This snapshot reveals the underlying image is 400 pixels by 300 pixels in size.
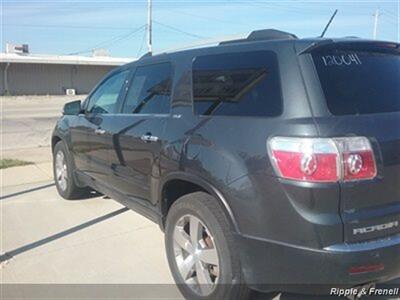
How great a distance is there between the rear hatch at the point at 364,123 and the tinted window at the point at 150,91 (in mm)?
1554

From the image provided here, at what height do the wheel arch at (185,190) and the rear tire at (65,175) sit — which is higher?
the wheel arch at (185,190)

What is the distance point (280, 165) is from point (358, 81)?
0.78 metres

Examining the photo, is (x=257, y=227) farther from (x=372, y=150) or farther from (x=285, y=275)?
(x=372, y=150)

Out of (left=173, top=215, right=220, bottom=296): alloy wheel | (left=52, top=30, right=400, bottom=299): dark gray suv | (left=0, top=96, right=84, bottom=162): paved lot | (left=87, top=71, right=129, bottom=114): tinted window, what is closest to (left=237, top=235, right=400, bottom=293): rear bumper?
(left=52, top=30, right=400, bottom=299): dark gray suv

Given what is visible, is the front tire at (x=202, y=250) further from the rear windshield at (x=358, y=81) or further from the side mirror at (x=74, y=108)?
the side mirror at (x=74, y=108)

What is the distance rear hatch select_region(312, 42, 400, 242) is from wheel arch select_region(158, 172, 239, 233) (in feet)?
2.54

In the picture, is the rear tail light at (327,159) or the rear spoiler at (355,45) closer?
the rear tail light at (327,159)

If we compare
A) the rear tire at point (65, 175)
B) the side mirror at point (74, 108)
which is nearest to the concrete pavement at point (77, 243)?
the rear tire at point (65, 175)

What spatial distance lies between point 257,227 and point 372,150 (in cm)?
83

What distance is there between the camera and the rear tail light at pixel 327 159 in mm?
2938

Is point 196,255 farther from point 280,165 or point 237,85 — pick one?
point 237,85

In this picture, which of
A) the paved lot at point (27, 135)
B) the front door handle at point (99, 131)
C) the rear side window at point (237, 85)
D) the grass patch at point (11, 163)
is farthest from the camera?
the paved lot at point (27, 135)

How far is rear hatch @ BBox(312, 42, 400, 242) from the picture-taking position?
2986 mm

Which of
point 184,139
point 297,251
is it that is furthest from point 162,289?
point 297,251
